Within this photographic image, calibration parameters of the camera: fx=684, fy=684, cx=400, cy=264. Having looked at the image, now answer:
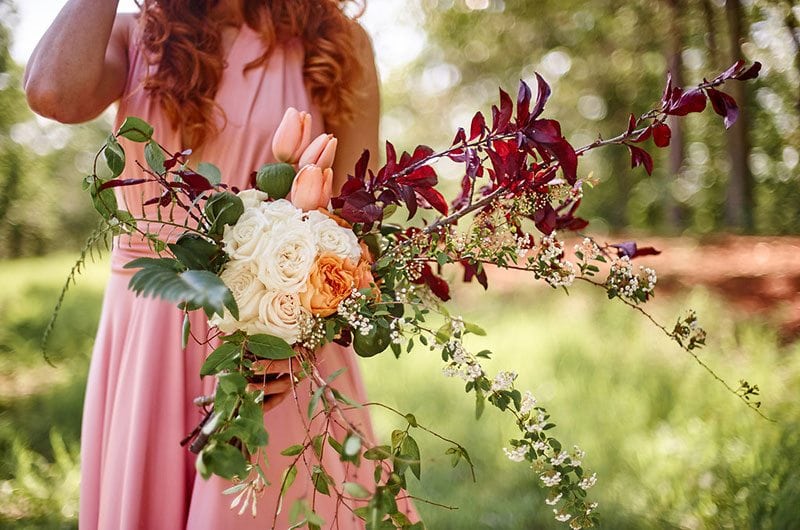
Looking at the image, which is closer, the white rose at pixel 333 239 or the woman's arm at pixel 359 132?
the white rose at pixel 333 239

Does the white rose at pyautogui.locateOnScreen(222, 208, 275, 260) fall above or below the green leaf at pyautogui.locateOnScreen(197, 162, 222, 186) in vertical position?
below

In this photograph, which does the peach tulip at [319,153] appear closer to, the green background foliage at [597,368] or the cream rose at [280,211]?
the cream rose at [280,211]

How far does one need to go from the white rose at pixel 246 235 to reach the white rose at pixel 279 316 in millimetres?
66

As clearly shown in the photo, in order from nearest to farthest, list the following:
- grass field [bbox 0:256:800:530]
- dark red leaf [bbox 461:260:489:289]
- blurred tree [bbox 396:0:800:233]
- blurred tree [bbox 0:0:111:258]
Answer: dark red leaf [bbox 461:260:489:289]
grass field [bbox 0:256:800:530]
blurred tree [bbox 396:0:800:233]
blurred tree [bbox 0:0:111:258]

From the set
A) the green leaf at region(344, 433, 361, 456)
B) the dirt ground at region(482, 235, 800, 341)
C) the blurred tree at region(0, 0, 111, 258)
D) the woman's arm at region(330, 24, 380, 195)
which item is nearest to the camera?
the green leaf at region(344, 433, 361, 456)

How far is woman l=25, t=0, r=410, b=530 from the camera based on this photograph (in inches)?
53.9

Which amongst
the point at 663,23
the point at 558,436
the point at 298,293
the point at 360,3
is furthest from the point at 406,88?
the point at 298,293

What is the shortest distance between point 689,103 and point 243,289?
0.68 m

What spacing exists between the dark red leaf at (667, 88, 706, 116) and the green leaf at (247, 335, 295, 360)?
2.11ft

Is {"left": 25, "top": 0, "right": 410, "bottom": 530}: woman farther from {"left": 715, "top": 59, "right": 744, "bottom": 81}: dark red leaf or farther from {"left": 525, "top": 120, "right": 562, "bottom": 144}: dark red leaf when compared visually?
{"left": 715, "top": 59, "right": 744, "bottom": 81}: dark red leaf

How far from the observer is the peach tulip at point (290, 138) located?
1.10m

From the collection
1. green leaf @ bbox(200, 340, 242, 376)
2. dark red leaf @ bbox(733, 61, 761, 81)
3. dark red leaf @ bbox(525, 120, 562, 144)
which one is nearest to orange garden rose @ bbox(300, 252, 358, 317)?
green leaf @ bbox(200, 340, 242, 376)

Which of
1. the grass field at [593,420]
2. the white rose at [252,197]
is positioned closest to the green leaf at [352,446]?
the white rose at [252,197]

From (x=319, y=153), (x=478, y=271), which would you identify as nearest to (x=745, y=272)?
(x=478, y=271)
